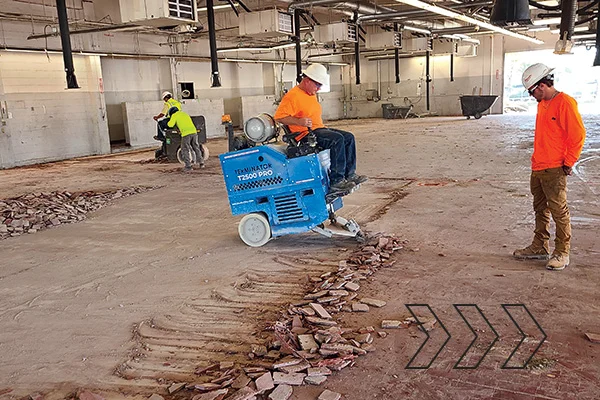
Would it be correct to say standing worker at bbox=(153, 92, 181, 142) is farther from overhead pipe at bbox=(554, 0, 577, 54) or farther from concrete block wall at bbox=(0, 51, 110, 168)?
overhead pipe at bbox=(554, 0, 577, 54)

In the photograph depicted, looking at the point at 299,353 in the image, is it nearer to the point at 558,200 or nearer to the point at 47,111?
the point at 558,200

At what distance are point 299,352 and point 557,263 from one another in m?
2.61

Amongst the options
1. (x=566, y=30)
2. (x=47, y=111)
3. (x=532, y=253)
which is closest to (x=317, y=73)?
(x=532, y=253)

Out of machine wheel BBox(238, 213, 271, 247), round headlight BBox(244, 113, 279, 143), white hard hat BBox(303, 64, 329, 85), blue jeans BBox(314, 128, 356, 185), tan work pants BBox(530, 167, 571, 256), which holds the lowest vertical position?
machine wheel BBox(238, 213, 271, 247)

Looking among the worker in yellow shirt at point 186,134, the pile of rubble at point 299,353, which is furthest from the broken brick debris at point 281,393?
the worker in yellow shirt at point 186,134

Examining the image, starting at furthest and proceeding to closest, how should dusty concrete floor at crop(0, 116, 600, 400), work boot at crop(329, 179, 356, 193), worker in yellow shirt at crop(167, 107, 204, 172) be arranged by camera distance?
worker in yellow shirt at crop(167, 107, 204, 172) < work boot at crop(329, 179, 356, 193) < dusty concrete floor at crop(0, 116, 600, 400)

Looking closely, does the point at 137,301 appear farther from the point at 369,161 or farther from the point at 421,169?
the point at 369,161

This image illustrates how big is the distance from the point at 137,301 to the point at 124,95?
600 inches

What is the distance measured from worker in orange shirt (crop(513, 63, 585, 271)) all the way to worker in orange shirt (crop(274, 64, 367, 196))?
1.81 m

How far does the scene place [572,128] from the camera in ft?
13.7

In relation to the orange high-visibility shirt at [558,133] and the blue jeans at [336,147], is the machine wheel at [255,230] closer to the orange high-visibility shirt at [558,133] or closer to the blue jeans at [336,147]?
the blue jeans at [336,147]

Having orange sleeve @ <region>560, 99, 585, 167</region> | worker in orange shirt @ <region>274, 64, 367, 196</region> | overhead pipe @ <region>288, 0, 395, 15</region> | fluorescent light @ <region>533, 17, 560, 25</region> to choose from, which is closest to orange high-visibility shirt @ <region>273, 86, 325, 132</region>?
worker in orange shirt @ <region>274, 64, 367, 196</region>

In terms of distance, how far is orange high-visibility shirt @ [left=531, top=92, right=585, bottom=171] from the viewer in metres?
4.19

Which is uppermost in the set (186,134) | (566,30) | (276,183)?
(566,30)
